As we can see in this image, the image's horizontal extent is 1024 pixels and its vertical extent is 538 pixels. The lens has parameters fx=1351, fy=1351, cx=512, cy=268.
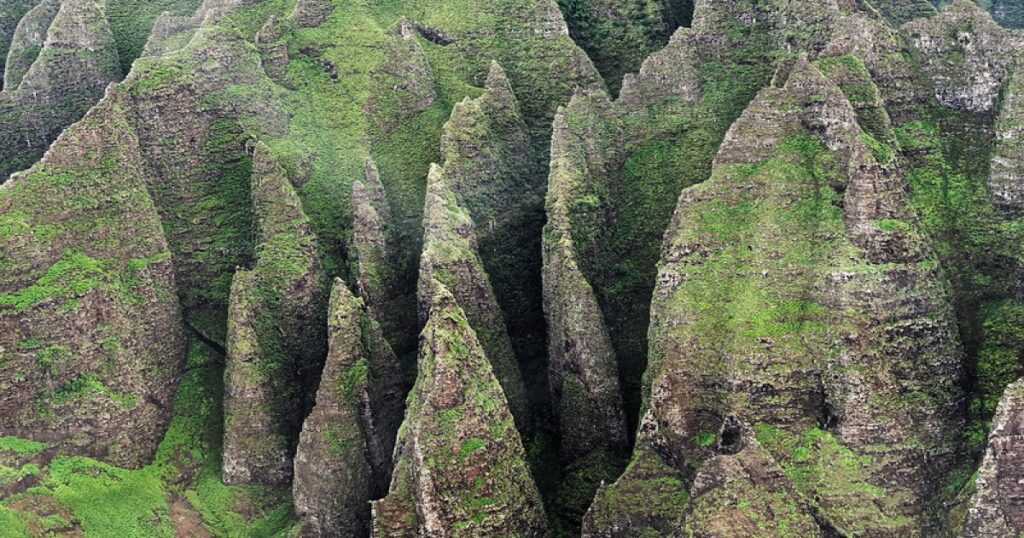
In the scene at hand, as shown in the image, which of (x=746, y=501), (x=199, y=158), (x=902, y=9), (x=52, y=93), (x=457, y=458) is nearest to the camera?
(x=746, y=501)

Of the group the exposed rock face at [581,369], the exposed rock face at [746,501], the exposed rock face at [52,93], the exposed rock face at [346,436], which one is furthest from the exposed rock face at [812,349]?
the exposed rock face at [52,93]

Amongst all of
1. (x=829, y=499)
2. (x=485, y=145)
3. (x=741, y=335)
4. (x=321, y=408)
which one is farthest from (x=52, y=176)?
(x=829, y=499)

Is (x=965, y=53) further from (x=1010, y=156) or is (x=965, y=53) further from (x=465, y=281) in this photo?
(x=465, y=281)

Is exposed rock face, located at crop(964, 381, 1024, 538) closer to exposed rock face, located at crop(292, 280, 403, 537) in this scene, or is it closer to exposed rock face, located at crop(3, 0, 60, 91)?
exposed rock face, located at crop(292, 280, 403, 537)

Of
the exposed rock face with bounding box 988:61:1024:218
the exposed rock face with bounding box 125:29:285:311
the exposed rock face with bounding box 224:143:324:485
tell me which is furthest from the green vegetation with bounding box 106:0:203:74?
the exposed rock face with bounding box 988:61:1024:218

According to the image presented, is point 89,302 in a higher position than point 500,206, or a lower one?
lower

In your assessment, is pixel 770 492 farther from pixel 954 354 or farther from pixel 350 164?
pixel 350 164

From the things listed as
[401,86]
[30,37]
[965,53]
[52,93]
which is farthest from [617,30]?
[30,37]
